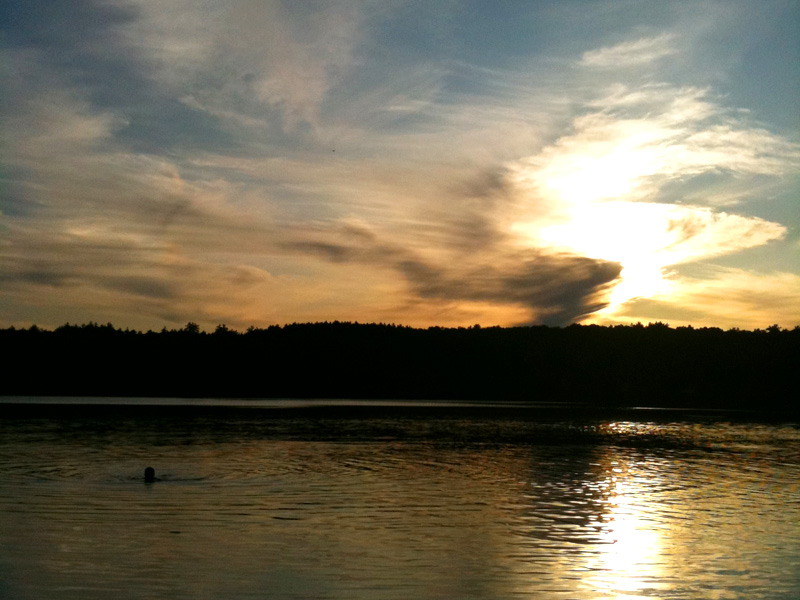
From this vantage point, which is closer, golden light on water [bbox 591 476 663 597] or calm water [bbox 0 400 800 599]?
calm water [bbox 0 400 800 599]

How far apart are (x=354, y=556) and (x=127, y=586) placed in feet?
17.5

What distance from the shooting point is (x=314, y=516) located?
25.5 metres

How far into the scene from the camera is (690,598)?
16.5 m

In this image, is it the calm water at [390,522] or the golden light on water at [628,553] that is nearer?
the calm water at [390,522]

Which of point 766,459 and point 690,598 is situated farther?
point 766,459

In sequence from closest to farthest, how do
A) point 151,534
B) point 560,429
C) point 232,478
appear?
point 151,534 → point 232,478 → point 560,429

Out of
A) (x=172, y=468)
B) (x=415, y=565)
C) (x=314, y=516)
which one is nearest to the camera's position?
(x=415, y=565)

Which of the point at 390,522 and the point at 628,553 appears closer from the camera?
the point at 628,553

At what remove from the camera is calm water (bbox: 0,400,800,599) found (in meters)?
17.5

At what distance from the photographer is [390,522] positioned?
24766mm

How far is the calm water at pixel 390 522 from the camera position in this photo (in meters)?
17.5

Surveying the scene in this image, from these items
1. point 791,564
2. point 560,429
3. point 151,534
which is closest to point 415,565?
point 151,534

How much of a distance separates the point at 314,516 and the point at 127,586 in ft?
30.1

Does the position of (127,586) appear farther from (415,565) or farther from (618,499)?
(618,499)
